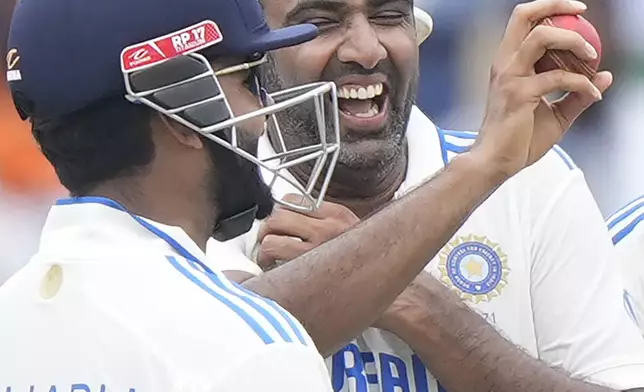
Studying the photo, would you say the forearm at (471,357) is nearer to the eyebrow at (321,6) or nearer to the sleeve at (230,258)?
the sleeve at (230,258)

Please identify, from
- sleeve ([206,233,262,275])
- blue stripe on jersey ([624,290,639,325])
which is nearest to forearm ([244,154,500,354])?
sleeve ([206,233,262,275])

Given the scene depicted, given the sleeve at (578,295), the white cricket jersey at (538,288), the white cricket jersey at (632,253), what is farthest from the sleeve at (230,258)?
the white cricket jersey at (632,253)

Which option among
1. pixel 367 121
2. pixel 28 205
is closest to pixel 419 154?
pixel 367 121

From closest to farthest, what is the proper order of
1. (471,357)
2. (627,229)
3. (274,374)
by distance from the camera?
1. (274,374)
2. (471,357)
3. (627,229)

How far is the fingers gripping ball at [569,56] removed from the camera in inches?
78.4

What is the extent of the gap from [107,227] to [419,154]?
0.87 metres

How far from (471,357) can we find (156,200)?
0.64 m

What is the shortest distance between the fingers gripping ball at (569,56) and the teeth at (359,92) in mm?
422

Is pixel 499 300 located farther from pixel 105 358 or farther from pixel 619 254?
pixel 105 358

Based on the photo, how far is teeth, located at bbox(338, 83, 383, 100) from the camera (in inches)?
92.9

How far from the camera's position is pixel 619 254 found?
8.45ft

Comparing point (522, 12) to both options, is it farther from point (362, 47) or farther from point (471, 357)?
point (471, 357)

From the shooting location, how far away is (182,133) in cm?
173

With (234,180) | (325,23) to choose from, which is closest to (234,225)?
(234,180)
